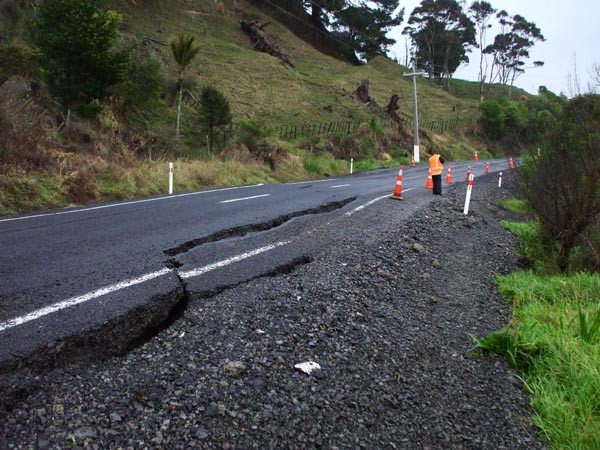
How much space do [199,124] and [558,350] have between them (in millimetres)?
20812

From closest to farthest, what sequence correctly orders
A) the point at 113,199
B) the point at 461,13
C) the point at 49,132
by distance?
the point at 113,199
the point at 49,132
the point at 461,13

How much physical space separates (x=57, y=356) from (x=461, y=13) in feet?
250

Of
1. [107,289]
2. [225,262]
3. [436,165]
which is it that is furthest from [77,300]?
[436,165]

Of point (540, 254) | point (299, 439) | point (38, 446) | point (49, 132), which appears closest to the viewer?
point (38, 446)

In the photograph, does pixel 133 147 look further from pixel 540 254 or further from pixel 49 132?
pixel 540 254

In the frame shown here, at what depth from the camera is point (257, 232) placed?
718 cm

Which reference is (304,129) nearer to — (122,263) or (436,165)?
(436,165)

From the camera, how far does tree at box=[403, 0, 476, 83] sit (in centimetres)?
6844

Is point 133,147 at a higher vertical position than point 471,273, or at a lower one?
higher

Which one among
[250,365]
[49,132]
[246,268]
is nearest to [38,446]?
[250,365]

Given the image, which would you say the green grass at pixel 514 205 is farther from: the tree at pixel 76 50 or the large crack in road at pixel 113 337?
the tree at pixel 76 50

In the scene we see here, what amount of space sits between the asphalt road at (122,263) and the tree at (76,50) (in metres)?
8.67

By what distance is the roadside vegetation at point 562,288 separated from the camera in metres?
3.63

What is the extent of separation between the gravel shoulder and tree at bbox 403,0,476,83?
72.6 meters
